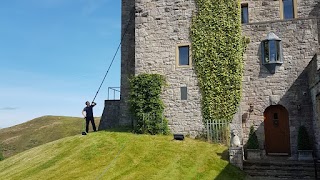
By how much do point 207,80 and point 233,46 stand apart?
205 cm

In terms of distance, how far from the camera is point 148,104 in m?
16.1

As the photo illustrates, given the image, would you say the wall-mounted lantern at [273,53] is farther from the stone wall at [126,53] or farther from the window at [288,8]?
the stone wall at [126,53]

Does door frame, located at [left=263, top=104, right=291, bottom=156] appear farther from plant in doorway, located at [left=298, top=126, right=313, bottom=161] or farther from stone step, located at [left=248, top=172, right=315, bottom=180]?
stone step, located at [left=248, top=172, right=315, bottom=180]

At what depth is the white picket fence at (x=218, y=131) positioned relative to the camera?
1478cm

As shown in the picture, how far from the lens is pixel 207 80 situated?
15.5m

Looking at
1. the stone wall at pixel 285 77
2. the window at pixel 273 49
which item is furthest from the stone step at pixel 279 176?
the window at pixel 273 49

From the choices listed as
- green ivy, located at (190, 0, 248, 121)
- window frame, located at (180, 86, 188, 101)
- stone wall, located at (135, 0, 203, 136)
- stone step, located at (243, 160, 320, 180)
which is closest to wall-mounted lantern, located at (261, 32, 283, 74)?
green ivy, located at (190, 0, 248, 121)

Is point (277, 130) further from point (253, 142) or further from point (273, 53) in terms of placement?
point (273, 53)

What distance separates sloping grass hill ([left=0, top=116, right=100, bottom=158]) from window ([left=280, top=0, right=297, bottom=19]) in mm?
28323

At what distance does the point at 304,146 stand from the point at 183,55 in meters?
6.97

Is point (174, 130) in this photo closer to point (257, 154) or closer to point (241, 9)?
point (257, 154)

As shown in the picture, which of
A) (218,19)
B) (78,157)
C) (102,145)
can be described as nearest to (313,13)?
(218,19)

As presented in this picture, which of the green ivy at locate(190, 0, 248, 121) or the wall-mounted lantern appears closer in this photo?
the wall-mounted lantern

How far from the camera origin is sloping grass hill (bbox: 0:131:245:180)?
38.2 feet
